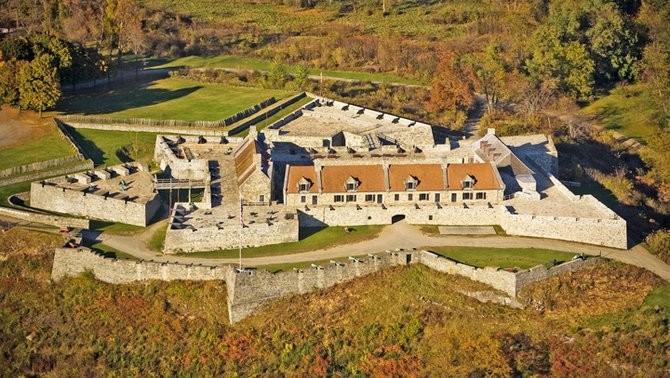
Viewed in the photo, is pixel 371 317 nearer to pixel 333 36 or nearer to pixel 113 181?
pixel 113 181

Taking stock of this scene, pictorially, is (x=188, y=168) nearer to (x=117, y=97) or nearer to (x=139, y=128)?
(x=139, y=128)

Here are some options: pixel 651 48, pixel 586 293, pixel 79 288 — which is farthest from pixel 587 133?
pixel 79 288

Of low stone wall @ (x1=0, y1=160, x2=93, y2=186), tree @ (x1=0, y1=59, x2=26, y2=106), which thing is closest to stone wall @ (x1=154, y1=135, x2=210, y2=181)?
low stone wall @ (x1=0, y1=160, x2=93, y2=186)

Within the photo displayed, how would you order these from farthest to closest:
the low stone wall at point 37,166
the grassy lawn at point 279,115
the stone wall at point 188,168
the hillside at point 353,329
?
1. the grassy lawn at point 279,115
2. the low stone wall at point 37,166
3. the stone wall at point 188,168
4. the hillside at point 353,329

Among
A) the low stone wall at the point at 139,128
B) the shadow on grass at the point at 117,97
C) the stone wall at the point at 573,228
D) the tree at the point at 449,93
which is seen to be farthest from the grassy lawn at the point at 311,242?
the shadow on grass at the point at 117,97

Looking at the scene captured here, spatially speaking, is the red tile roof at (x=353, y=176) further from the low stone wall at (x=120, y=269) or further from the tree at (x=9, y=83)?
the tree at (x=9, y=83)

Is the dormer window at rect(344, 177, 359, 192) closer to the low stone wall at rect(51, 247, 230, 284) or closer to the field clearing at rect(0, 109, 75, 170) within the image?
the low stone wall at rect(51, 247, 230, 284)
